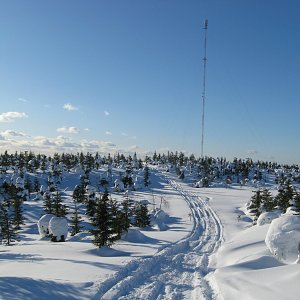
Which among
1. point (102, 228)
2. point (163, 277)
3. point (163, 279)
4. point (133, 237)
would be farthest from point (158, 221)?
point (163, 279)

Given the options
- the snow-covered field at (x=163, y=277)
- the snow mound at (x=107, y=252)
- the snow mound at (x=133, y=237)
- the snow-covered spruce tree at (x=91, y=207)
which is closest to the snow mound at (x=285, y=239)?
the snow-covered field at (x=163, y=277)

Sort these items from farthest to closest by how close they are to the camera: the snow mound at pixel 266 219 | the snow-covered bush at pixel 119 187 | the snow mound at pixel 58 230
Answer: the snow-covered bush at pixel 119 187 < the snow mound at pixel 58 230 < the snow mound at pixel 266 219

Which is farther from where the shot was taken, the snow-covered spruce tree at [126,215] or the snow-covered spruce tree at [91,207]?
the snow-covered spruce tree at [126,215]

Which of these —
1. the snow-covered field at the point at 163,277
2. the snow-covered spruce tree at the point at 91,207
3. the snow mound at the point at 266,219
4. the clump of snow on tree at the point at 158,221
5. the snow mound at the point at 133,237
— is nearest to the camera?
the snow-covered field at the point at 163,277

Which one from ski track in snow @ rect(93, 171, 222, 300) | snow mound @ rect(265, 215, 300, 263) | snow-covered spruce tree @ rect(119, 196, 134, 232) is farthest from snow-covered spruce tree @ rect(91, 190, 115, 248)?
snow mound @ rect(265, 215, 300, 263)

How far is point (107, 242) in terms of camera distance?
27109 mm

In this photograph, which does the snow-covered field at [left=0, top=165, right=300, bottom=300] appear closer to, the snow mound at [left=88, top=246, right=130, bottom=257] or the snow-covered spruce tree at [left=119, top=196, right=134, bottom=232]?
the snow mound at [left=88, top=246, right=130, bottom=257]

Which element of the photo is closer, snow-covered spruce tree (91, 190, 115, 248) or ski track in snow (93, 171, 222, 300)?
ski track in snow (93, 171, 222, 300)

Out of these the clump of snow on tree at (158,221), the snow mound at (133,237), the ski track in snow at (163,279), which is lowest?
the clump of snow on tree at (158,221)

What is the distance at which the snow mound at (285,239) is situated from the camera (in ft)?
55.9

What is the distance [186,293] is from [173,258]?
7.39 metres

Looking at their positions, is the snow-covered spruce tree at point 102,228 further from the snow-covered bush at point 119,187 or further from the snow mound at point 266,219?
the snow-covered bush at point 119,187

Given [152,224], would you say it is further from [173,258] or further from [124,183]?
[124,183]

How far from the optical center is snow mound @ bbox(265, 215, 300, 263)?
17.0m
